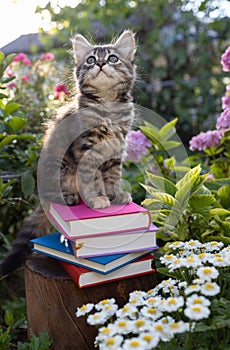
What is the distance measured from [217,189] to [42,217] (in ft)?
2.68

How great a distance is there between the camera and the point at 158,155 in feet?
7.41

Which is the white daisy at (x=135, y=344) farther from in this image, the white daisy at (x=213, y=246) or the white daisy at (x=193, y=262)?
the white daisy at (x=213, y=246)

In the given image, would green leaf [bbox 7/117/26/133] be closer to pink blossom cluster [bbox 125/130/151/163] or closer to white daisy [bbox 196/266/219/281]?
pink blossom cluster [bbox 125/130/151/163]

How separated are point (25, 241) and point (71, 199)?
0.31 meters

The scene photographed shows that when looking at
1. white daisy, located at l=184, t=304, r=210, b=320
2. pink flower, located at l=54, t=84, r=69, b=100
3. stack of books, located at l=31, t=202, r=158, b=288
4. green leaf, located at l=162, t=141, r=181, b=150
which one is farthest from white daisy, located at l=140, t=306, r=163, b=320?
pink flower, located at l=54, t=84, r=69, b=100

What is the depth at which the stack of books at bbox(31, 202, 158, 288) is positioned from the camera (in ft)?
4.47

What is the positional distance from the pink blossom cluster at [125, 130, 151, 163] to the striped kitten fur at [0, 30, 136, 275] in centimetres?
61

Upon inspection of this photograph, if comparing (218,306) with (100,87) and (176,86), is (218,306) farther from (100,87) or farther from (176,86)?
(176,86)

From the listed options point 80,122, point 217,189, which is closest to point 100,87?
point 80,122

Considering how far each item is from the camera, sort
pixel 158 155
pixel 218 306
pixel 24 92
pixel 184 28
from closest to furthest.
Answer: pixel 218 306
pixel 158 155
pixel 24 92
pixel 184 28

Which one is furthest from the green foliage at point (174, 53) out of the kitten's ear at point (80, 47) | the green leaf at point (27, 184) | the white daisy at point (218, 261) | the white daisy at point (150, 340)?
the white daisy at point (150, 340)

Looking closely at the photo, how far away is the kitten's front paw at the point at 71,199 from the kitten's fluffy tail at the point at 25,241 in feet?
0.73

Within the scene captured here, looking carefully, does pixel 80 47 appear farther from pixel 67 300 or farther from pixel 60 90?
pixel 67 300

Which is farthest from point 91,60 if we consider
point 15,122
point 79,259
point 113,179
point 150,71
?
point 150,71
